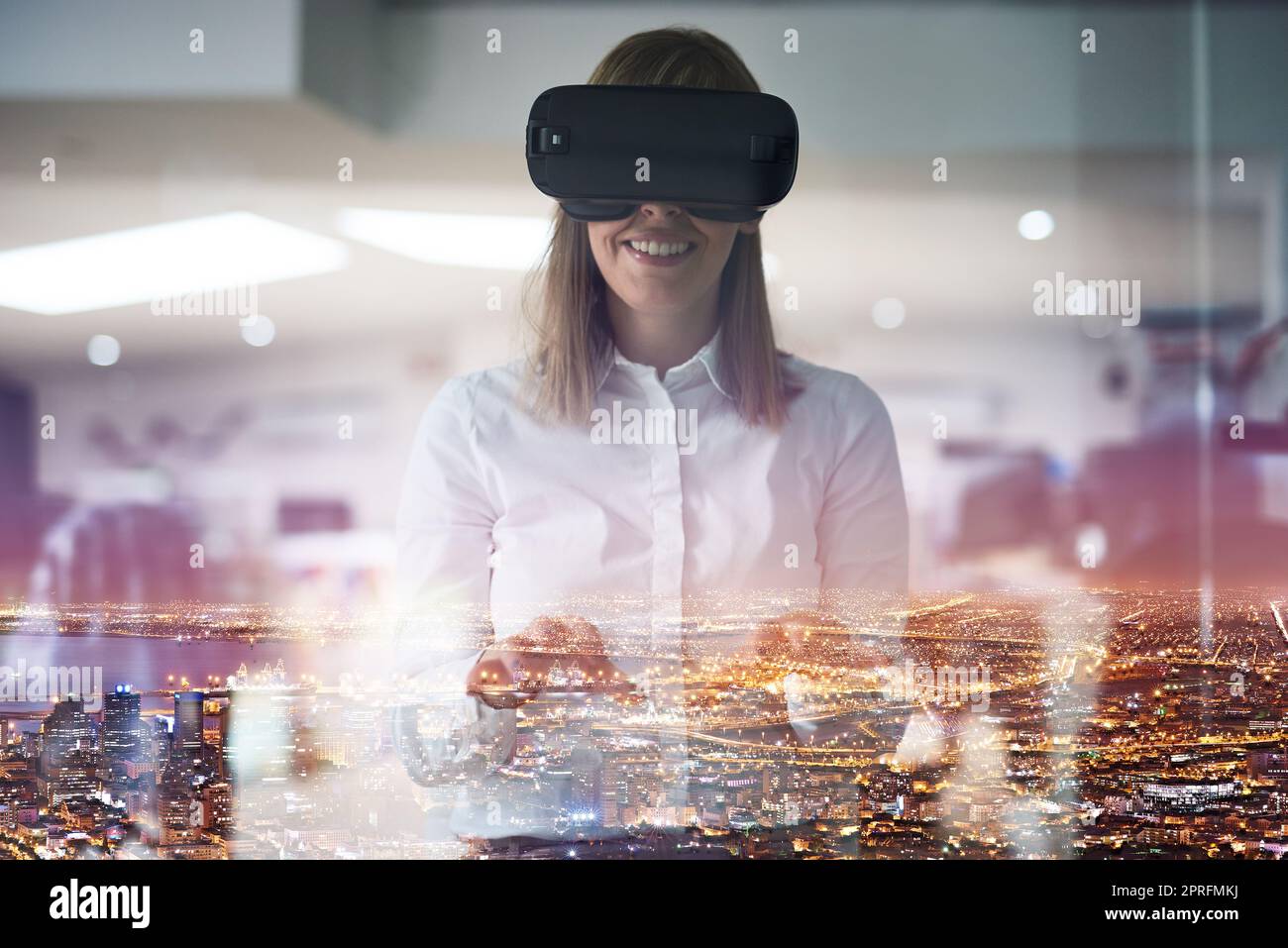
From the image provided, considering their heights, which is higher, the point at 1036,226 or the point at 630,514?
the point at 1036,226

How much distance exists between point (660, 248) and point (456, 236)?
1.04 ft

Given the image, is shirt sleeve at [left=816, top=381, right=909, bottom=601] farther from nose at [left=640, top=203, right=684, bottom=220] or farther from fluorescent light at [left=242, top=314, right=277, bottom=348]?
fluorescent light at [left=242, top=314, right=277, bottom=348]

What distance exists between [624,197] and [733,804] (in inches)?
35.7

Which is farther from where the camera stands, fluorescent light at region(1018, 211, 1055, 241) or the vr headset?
fluorescent light at region(1018, 211, 1055, 241)

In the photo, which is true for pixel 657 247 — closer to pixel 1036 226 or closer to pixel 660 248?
pixel 660 248

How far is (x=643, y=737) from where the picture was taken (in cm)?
182

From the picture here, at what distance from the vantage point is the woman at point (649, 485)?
1.81m

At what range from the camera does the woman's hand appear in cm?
181

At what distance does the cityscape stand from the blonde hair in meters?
0.32

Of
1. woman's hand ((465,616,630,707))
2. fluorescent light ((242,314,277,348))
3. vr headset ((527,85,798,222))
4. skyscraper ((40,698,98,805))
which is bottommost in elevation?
skyscraper ((40,698,98,805))

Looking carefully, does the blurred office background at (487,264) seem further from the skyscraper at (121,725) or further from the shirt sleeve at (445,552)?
the skyscraper at (121,725)

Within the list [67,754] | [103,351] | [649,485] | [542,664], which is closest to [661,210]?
[649,485]

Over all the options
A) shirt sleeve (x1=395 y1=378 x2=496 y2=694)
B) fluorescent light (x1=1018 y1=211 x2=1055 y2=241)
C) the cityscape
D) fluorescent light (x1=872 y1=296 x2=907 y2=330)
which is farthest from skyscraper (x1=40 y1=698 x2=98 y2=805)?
fluorescent light (x1=1018 y1=211 x2=1055 y2=241)
